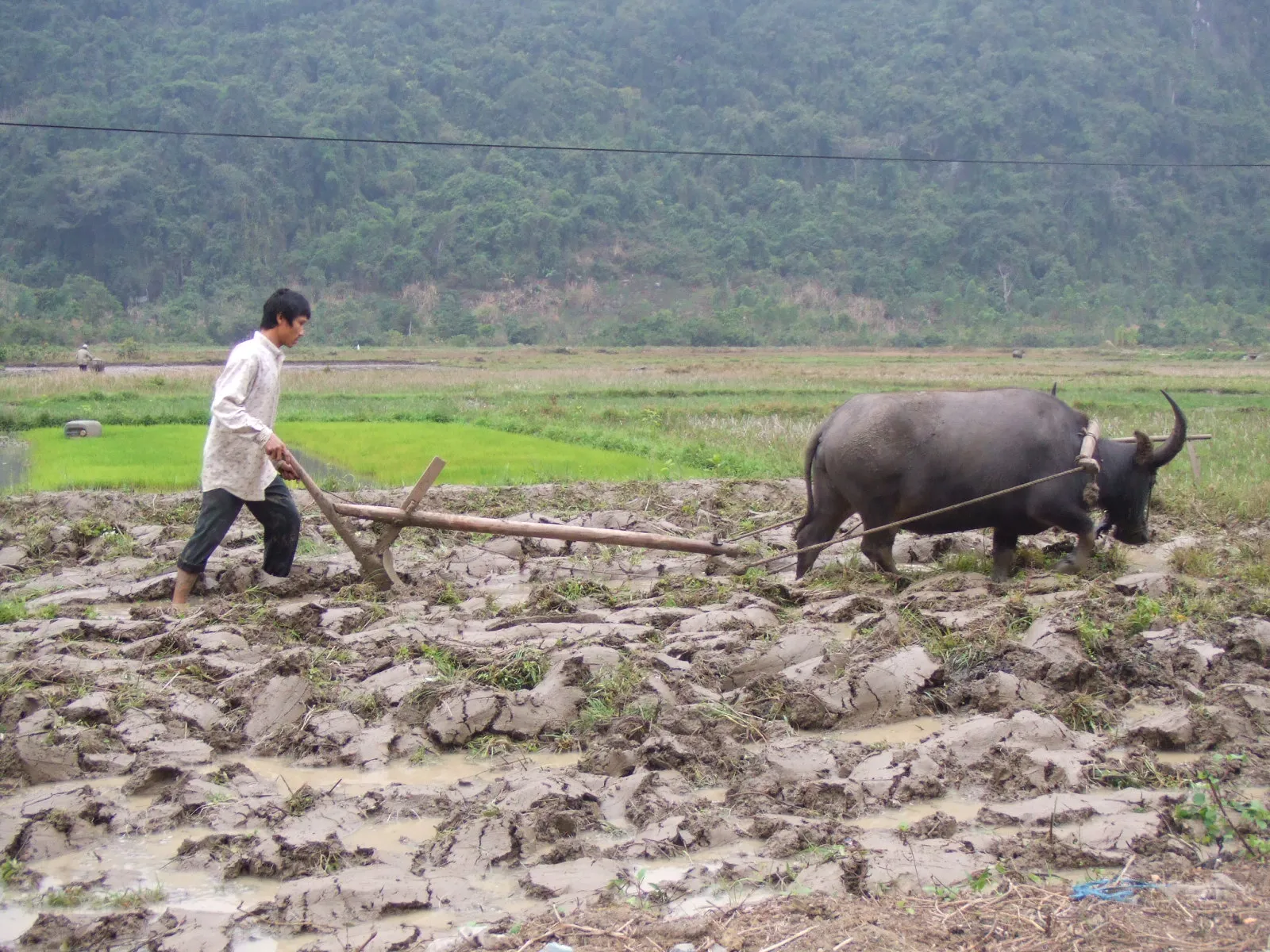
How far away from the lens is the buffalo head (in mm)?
7184

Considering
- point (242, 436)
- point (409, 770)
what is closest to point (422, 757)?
point (409, 770)

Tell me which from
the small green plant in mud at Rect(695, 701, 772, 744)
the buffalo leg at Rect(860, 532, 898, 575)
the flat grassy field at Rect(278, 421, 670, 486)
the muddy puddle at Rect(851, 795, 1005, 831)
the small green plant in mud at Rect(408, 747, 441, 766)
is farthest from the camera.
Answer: the flat grassy field at Rect(278, 421, 670, 486)

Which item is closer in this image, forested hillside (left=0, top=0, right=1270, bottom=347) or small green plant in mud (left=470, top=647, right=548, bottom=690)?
small green plant in mud (left=470, top=647, right=548, bottom=690)

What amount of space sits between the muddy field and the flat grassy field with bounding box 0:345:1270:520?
4.56 meters

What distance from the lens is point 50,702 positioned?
4734mm

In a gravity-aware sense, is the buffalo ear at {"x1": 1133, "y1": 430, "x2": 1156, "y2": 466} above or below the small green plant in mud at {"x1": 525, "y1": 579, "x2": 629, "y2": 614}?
above

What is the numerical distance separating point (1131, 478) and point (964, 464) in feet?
3.56

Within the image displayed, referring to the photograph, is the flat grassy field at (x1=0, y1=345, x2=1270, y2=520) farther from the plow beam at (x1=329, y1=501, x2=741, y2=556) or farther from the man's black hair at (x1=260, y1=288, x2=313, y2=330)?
the man's black hair at (x1=260, y1=288, x2=313, y2=330)

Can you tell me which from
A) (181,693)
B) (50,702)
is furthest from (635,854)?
(50,702)

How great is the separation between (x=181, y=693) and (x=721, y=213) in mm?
57844

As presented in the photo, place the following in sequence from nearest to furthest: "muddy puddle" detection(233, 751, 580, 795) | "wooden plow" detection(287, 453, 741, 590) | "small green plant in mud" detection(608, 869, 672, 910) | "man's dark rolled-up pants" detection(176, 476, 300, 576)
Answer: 1. "small green plant in mud" detection(608, 869, 672, 910)
2. "muddy puddle" detection(233, 751, 580, 795)
3. "man's dark rolled-up pants" detection(176, 476, 300, 576)
4. "wooden plow" detection(287, 453, 741, 590)

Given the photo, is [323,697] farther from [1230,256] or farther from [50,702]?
[1230,256]

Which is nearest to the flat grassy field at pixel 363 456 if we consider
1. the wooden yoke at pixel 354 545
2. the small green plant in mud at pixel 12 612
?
the wooden yoke at pixel 354 545

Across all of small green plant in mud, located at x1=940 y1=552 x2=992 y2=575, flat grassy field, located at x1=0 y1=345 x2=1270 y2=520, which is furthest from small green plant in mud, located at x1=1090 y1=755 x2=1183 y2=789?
flat grassy field, located at x1=0 y1=345 x2=1270 y2=520
